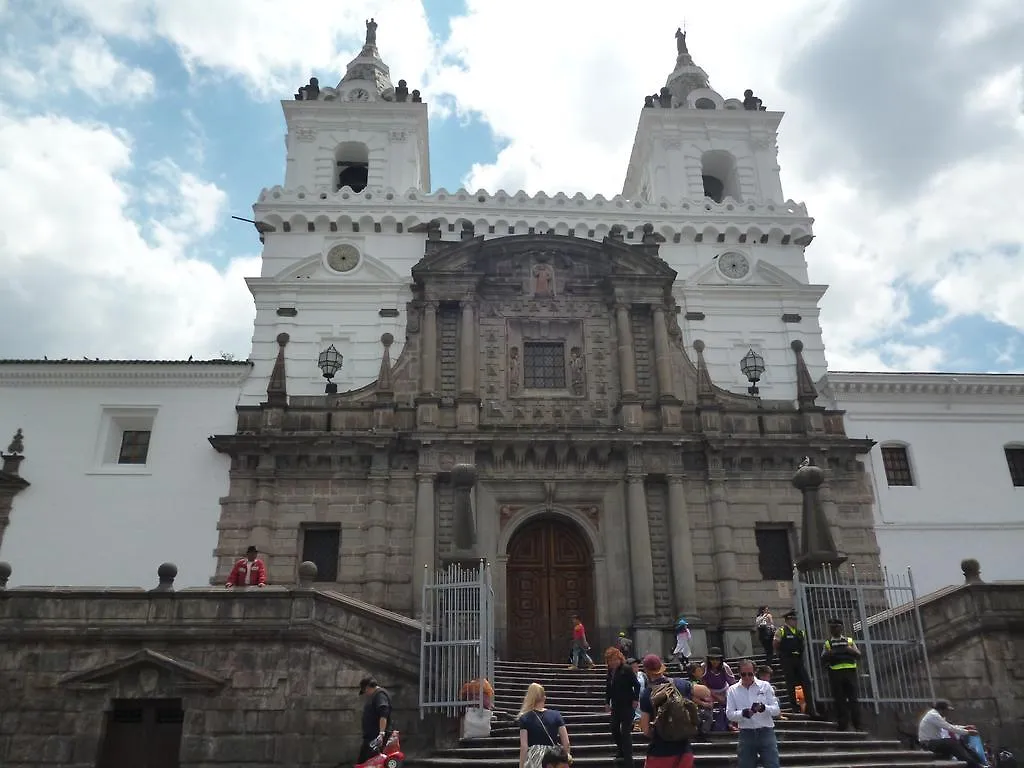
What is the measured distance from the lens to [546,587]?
20734mm

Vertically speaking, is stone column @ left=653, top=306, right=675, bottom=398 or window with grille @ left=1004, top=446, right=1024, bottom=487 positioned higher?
stone column @ left=653, top=306, right=675, bottom=398

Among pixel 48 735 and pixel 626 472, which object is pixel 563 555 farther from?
pixel 48 735

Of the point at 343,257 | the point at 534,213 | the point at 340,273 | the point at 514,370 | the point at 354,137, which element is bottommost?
the point at 514,370

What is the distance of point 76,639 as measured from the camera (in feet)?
46.7

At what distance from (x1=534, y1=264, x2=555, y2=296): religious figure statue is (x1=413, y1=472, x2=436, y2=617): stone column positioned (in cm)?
666

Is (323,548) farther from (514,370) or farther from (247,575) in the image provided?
(514,370)

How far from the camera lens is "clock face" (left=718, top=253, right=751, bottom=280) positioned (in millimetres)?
25797

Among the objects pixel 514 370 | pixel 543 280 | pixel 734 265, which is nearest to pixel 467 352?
pixel 514 370

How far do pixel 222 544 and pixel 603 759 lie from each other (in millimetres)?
12299

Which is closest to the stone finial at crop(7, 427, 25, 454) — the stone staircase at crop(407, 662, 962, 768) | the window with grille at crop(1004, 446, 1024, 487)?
the stone staircase at crop(407, 662, 962, 768)

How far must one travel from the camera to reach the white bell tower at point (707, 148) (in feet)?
91.7

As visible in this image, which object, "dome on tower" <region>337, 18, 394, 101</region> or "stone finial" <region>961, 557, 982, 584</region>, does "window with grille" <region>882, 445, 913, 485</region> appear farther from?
"dome on tower" <region>337, 18, 394, 101</region>

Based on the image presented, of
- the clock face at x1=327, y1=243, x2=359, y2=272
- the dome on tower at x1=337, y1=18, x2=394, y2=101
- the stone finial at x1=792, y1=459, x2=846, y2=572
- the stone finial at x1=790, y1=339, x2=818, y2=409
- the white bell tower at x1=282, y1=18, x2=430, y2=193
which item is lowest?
the stone finial at x1=792, y1=459, x2=846, y2=572

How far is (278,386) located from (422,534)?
228 inches
